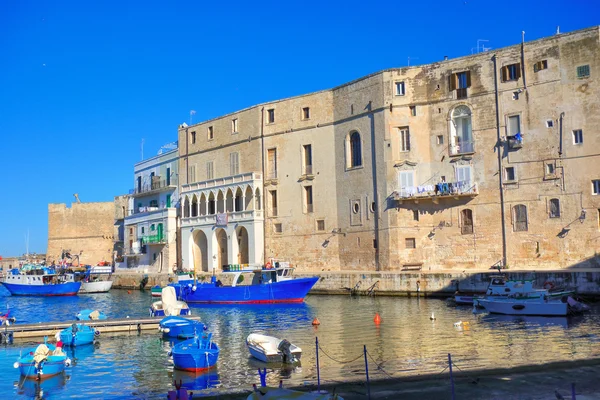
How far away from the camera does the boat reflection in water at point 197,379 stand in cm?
1429

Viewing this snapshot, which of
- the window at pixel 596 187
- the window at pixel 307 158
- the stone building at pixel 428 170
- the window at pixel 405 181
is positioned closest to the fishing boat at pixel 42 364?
the stone building at pixel 428 170

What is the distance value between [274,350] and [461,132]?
23485 mm

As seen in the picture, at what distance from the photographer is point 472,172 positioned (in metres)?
35.3

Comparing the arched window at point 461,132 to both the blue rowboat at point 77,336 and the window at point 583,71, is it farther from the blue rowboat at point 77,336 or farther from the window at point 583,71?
the blue rowboat at point 77,336

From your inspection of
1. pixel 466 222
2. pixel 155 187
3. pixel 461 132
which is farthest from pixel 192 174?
pixel 466 222

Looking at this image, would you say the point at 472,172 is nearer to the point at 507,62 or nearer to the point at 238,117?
the point at 507,62

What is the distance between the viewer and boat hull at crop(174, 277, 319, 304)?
34.0 meters

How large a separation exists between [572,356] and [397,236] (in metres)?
21.6

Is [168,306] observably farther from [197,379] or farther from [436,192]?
[436,192]

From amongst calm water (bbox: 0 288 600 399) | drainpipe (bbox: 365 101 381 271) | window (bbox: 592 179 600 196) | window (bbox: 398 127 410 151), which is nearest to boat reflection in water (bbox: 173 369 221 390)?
calm water (bbox: 0 288 600 399)

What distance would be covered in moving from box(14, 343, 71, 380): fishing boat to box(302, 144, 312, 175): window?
27917 mm

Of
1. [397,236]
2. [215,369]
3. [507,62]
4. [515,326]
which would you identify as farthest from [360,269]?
[215,369]

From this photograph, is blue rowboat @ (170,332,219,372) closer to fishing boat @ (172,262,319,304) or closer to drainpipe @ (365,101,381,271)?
fishing boat @ (172,262,319,304)

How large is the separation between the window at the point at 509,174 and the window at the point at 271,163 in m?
16.8
